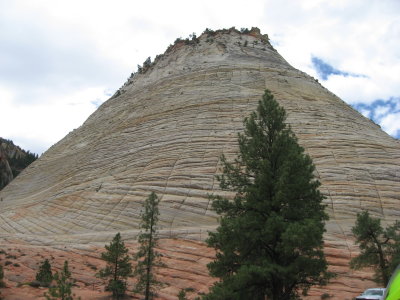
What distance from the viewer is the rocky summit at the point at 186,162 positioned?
76.8 feet

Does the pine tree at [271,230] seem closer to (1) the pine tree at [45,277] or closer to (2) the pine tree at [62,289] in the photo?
(2) the pine tree at [62,289]

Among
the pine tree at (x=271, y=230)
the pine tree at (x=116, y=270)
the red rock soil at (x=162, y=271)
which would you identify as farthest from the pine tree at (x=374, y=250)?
the pine tree at (x=116, y=270)

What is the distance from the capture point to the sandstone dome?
78.6 ft

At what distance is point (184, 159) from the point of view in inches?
1144

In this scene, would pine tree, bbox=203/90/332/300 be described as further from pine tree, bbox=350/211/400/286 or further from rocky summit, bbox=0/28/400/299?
rocky summit, bbox=0/28/400/299

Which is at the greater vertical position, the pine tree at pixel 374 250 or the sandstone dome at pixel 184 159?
the sandstone dome at pixel 184 159

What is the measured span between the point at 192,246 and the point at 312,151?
12068 mm

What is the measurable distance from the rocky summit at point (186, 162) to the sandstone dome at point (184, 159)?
90 mm

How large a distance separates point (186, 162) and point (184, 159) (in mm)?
522

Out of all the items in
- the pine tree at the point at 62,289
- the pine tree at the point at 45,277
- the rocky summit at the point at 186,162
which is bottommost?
the pine tree at the point at 45,277

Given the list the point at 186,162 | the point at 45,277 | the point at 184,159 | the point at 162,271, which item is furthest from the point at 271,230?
the point at 184,159

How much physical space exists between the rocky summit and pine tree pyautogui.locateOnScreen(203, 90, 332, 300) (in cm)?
611

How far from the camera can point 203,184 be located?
2588 centimetres

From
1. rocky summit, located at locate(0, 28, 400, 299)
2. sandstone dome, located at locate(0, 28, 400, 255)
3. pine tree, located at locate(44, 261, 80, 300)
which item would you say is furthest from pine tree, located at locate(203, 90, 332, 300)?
rocky summit, located at locate(0, 28, 400, 299)
